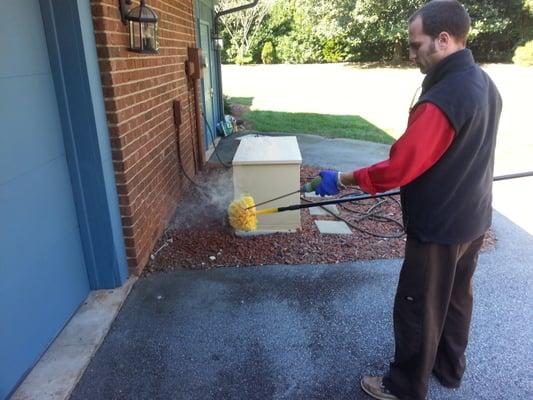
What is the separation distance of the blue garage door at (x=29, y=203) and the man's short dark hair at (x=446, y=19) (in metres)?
2.00

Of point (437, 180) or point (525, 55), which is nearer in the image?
point (437, 180)

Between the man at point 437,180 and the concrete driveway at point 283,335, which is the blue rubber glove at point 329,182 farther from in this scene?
the concrete driveway at point 283,335

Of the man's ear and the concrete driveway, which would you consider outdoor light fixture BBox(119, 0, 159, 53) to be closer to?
the concrete driveway

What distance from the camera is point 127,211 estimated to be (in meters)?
3.09

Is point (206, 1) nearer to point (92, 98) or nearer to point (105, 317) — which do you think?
point (92, 98)

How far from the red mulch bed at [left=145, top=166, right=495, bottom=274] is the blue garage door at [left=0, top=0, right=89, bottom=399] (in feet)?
3.11

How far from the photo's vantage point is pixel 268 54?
28.6 meters

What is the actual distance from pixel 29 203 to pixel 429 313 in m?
2.16

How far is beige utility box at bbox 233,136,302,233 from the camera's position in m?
3.84

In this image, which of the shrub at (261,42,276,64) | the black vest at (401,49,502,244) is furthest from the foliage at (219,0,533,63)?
the black vest at (401,49,502,244)

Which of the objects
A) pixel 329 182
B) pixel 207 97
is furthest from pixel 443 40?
pixel 207 97

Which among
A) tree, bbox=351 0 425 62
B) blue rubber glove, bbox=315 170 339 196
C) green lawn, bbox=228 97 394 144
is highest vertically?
tree, bbox=351 0 425 62

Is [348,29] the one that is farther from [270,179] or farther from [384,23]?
[270,179]

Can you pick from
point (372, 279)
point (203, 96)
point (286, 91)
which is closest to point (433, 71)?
point (372, 279)
